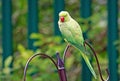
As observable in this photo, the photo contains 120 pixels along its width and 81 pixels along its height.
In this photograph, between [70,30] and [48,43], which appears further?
[48,43]

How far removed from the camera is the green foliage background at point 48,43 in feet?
7.62

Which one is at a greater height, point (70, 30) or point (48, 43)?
point (70, 30)

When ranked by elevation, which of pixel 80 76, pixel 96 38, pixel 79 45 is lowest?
pixel 80 76

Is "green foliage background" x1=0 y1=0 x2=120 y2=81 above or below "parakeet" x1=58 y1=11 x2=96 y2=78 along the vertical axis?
below

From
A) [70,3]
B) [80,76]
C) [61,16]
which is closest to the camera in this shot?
[61,16]

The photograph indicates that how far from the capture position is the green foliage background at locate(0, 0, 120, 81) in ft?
7.62

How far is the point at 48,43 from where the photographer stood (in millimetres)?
2402

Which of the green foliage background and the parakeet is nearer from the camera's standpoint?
the parakeet

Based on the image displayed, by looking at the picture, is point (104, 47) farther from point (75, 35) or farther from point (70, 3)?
point (75, 35)

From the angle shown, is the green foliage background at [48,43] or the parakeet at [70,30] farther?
the green foliage background at [48,43]

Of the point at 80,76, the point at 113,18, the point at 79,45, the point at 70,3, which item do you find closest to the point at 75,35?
the point at 79,45

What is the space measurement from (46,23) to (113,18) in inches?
23.6

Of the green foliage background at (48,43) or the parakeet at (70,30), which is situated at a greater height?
the parakeet at (70,30)

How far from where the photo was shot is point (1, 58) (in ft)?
8.29
